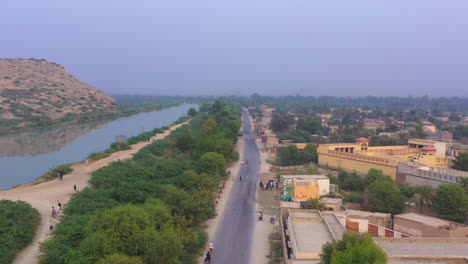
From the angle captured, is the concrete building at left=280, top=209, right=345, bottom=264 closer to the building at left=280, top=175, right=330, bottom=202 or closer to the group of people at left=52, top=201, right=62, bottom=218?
the building at left=280, top=175, right=330, bottom=202

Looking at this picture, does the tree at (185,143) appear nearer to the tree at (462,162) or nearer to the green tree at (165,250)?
the tree at (462,162)

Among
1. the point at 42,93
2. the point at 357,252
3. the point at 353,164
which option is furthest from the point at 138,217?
the point at 42,93

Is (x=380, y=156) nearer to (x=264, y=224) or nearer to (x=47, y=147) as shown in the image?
(x=264, y=224)

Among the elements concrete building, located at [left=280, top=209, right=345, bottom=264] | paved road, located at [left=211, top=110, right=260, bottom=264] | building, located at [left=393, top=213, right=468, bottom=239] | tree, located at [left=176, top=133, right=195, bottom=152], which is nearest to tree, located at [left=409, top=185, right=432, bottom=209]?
building, located at [left=393, top=213, right=468, bottom=239]

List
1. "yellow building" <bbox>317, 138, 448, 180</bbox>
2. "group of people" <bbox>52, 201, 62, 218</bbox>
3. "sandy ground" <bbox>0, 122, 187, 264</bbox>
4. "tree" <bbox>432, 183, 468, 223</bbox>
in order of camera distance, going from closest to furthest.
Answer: "sandy ground" <bbox>0, 122, 187, 264</bbox>
"group of people" <bbox>52, 201, 62, 218</bbox>
"tree" <bbox>432, 183, 468, 223</bbox>
"yellow building" <bbox>317, 138, 448, 180</bbox>

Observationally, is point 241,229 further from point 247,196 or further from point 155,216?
point 247,196
